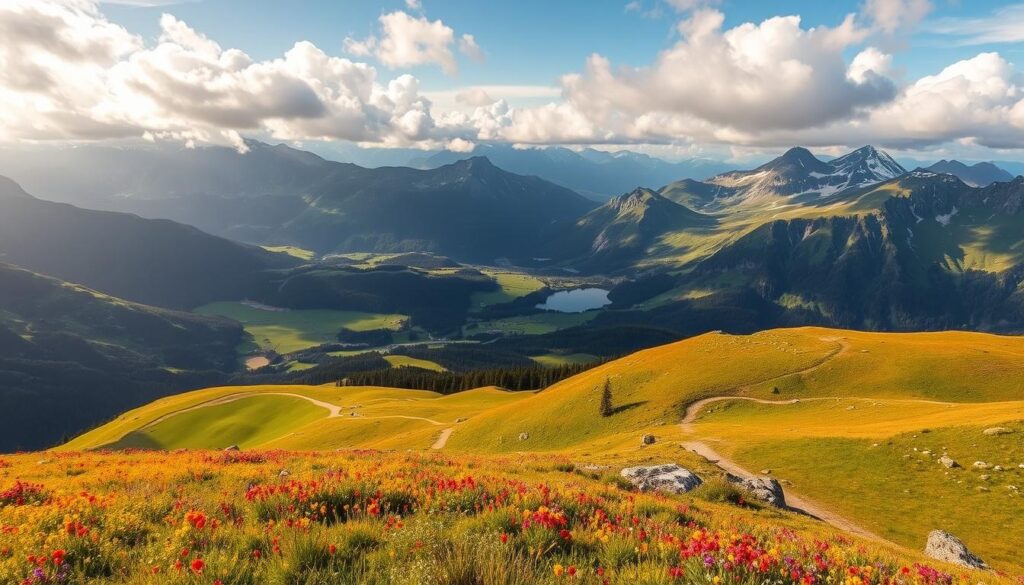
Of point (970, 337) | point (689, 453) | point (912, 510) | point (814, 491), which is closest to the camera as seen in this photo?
point (912, 510)

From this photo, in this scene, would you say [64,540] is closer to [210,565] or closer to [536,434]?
[210,565]

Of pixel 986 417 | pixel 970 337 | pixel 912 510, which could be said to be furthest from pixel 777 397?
pixel 970 337

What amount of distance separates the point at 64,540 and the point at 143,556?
130 centimetres

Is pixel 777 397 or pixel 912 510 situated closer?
pixel 912 510

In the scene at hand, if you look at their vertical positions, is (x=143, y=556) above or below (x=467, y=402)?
above

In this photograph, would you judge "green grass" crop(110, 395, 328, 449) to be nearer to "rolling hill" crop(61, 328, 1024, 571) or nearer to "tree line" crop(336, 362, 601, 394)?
"rolling hill" crop(61, 328, 1024, 571)

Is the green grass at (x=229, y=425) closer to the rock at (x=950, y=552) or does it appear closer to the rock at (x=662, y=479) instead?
the rock at (x=662, y=479)

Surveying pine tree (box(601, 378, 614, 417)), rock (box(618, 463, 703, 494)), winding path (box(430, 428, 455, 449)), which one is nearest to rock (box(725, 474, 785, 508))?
rock (box(618, 463, 703, 494))

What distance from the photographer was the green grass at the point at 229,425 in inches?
3607

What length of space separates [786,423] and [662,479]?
3133 cm

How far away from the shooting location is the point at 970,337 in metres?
78.7

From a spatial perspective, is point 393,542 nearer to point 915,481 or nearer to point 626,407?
point 915,481

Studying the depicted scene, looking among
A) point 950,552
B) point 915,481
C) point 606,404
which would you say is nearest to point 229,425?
point 606,404

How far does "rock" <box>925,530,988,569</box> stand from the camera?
16562 mm
